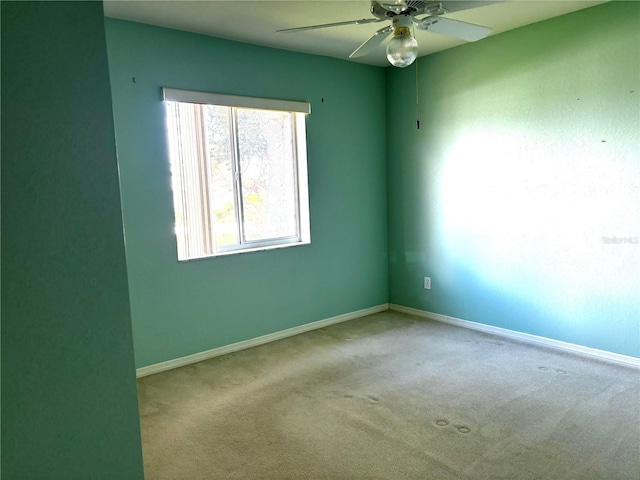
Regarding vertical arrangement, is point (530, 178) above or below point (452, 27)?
below

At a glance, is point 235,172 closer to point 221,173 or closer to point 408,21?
point 221,173

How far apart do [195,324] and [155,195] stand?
40.7 inches

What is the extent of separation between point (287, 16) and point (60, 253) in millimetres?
2523

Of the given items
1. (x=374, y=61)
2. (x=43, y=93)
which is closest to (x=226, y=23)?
(x=374, y=61)

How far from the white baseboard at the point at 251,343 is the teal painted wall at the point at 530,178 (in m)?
0.56

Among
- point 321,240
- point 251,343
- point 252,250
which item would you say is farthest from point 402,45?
point 251,343

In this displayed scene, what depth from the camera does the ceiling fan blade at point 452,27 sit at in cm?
229

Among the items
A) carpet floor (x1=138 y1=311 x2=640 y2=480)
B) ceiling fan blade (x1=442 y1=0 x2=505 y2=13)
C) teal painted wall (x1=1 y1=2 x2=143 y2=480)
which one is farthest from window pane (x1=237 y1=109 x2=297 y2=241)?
teal painted wall (x1=1 y1=2 x2=143 y2=480)

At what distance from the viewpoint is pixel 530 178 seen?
3.49 metres

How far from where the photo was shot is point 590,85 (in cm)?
310

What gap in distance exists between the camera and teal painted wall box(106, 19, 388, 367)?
304 centimetres

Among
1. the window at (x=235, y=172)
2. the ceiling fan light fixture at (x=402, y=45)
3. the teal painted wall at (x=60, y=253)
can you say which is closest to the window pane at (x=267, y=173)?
the window at (x=235, y=172)

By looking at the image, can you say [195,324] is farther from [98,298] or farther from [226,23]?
[98,298]

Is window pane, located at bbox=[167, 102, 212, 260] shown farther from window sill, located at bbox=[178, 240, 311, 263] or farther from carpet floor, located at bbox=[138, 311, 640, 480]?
carpet floor, located at bbox=[138, 311, 640, 480]
